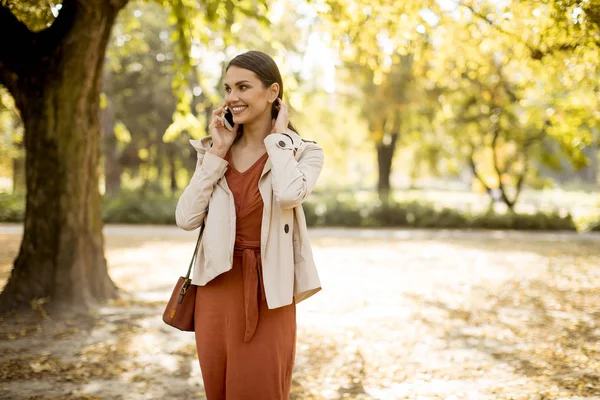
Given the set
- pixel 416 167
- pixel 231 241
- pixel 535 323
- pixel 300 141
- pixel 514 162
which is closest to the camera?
pixel 231 241

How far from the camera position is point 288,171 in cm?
275

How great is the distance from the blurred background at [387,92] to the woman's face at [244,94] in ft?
10.6

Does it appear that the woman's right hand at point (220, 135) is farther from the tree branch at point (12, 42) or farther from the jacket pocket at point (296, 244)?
the tree branch at point (12, 42)

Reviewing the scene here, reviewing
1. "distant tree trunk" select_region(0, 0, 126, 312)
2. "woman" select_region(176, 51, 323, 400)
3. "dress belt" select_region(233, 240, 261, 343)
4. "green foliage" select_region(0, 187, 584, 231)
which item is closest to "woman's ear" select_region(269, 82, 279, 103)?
"woman" select_region(176, 51, 323, 400)

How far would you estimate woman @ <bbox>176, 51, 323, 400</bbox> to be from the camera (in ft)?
8.85

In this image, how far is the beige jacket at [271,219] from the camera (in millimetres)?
2713

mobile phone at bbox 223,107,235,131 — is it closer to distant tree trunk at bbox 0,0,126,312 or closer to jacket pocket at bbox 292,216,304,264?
jacket pocket at bbox 292,216,304,264

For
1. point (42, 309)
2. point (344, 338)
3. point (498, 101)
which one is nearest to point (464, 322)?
point (344, 338)

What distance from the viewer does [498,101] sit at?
1822 centimetres

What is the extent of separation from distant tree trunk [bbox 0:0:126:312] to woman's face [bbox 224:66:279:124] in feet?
15.0

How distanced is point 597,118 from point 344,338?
684 centimetres

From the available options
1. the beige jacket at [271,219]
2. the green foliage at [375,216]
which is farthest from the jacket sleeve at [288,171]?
the green foliage at [375,216]

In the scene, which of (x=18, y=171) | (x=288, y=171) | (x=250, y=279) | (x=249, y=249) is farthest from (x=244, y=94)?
(x=18, y=171)

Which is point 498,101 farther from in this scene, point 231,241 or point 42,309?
point 231,241
